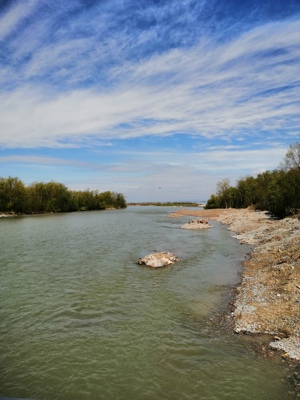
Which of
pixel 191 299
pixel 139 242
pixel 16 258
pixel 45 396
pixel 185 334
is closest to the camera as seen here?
pixel 45 396

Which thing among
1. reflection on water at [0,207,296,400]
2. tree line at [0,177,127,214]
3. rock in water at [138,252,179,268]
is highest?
A: tree line at [0,177,127,214]

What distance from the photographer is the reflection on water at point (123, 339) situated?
29.0ft

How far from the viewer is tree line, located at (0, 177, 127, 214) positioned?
102438 millimetres

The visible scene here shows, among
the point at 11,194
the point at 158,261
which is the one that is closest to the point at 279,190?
the point at 158,261

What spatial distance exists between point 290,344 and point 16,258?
25.4m

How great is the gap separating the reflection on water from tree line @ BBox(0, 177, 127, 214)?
8829 cm

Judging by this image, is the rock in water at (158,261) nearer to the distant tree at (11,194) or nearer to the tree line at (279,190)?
the tree line at (279,190)

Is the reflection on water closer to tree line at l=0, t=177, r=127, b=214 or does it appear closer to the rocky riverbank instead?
the rocky riverbank

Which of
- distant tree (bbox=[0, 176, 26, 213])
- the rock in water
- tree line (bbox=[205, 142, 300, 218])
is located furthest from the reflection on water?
distant tree (bbox=[0, 176, 26, 213])

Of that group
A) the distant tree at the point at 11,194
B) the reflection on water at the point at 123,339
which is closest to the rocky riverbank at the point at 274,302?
the reflection on water at the point at 123,339

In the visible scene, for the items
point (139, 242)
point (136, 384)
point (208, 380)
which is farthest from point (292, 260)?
point (139, 242)

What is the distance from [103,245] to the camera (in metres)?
36.5

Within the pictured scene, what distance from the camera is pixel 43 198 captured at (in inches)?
4705

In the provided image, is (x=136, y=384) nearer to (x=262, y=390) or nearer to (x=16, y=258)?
(x=262, y=390)
